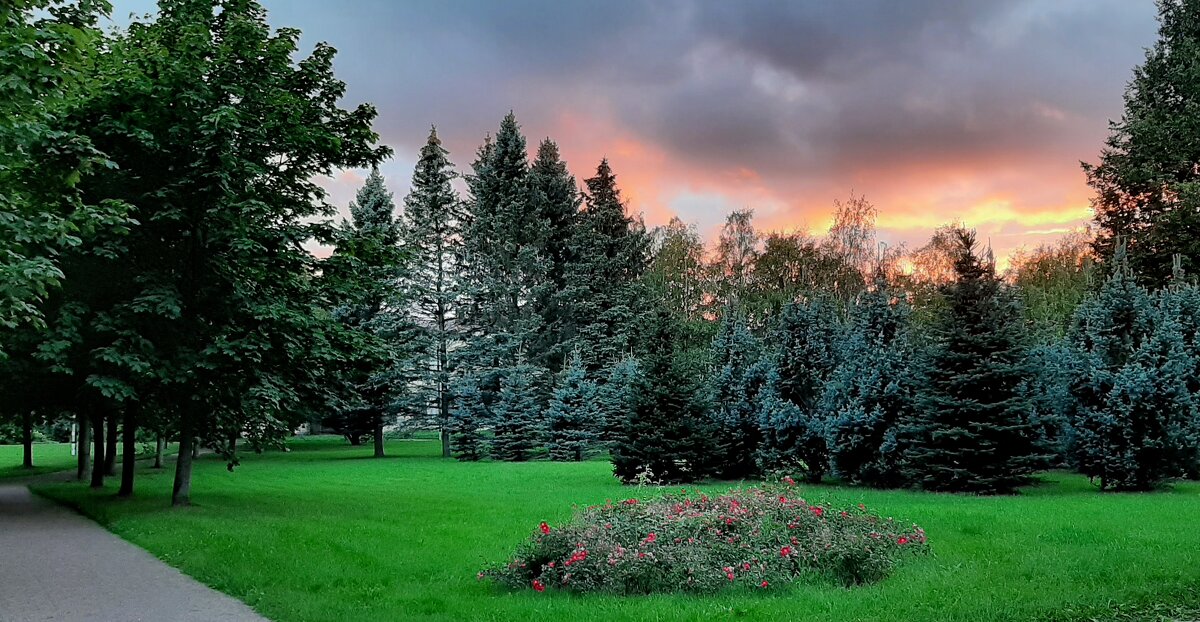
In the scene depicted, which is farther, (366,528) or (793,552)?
(366,528)

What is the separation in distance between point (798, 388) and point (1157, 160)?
789 inches

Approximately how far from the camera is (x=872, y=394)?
59.7 feet

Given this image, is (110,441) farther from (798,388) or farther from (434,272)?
(434,272)

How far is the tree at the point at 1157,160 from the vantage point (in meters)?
28.9

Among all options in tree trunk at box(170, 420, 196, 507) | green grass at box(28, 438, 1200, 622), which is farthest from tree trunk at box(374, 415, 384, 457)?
tree trunk at box(170, 420, 196, 507)

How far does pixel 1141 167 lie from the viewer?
100 ft

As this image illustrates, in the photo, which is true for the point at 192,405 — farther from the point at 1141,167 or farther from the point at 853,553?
the point at 1141,167

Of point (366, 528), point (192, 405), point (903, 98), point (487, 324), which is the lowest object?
point (366, 528)

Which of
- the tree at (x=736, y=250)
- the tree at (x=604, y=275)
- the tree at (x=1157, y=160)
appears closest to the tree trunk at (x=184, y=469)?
the tree at (x=1157, y=160)

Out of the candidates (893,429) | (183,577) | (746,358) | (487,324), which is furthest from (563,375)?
(183,577)

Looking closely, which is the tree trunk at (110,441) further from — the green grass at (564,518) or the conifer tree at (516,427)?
the conifer tree at (516,427)

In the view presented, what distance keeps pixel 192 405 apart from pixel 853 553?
13.1m

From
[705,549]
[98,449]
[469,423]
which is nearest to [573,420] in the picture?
[469,423]

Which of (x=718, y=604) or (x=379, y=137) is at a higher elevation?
(x=379, y=137)
